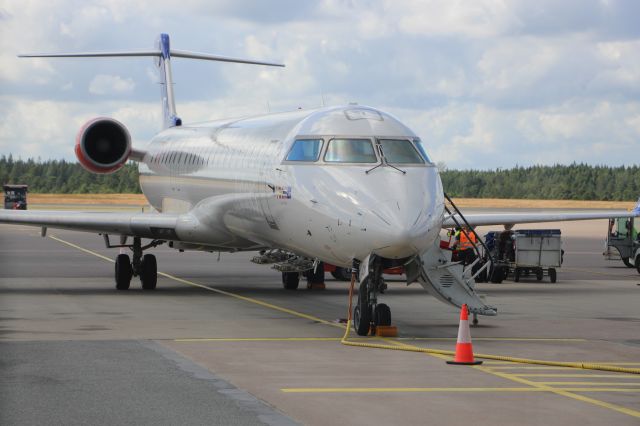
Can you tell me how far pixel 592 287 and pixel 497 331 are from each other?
34.6 feet

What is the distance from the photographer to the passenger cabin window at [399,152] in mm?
16828

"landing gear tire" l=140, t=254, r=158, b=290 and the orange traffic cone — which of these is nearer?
the orange traffic cone

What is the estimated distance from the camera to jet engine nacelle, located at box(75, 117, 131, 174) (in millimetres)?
26562

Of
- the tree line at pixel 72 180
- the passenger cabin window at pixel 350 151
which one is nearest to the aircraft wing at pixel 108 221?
the passenger cabin window at pixel 350 151

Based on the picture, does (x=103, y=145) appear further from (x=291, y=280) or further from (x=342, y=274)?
(x=342, y=274)

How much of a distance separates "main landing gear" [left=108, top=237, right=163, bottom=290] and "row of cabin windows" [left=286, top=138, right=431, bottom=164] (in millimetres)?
7900

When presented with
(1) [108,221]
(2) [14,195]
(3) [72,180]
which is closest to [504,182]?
(3) [72,180]

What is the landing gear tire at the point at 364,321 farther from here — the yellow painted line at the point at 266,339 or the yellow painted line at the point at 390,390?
the yellow painted line at the point at 390,390

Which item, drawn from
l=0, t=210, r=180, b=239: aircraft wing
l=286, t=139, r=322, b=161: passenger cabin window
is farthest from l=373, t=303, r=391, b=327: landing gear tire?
l=0, t=210, r=180, b=239: aircraft wing

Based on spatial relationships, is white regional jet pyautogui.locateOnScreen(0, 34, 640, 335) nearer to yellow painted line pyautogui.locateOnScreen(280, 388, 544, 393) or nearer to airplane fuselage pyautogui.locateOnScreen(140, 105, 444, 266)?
airplane fuselage pyautogui.locateOnScreen(140, 105, 444, 266)

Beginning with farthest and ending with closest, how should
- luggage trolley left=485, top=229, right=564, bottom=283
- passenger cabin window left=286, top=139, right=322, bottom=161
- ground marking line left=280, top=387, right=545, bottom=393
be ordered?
1. luggage trolley left=485, top=229, right=564, bottom=283
2. passenger cabin window left=286, top=139, right=322, bottom=161
3. ground marking line left=280, top=387, right=545, bottom=393

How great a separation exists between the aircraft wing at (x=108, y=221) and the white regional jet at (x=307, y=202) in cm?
2

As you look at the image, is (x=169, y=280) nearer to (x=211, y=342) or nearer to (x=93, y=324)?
(x=93, y=324)

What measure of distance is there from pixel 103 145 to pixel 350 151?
11.4 meters
